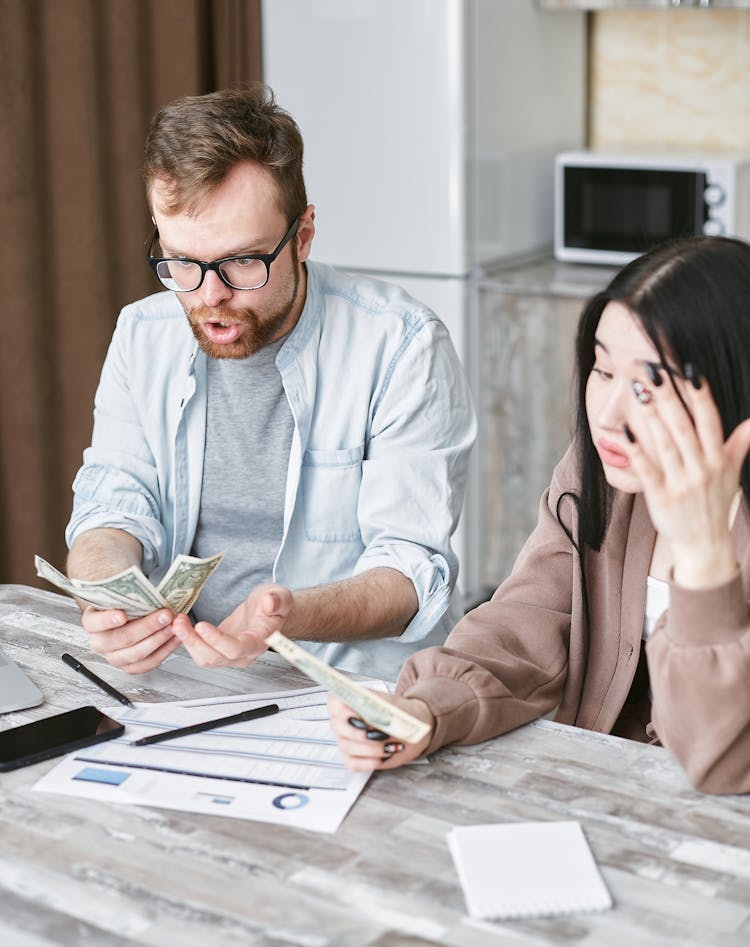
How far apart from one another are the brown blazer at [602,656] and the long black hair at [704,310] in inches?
5.9

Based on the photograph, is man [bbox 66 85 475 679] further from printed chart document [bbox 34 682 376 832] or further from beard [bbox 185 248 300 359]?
printed chart document [bbox 34 682 376 832]

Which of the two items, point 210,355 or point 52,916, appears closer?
point 52,916

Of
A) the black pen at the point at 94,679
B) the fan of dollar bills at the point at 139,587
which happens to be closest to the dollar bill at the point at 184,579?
the fan of dollar bills at the point at 139,587

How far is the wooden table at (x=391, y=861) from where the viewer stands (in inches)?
41.5

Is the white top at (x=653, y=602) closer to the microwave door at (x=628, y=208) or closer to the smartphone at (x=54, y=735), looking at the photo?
the smartphone at (x=54, y=735)

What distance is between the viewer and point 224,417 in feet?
6.60

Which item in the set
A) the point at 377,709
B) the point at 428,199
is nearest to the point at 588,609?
the point at 377,709

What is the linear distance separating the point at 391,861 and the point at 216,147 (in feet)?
3.46

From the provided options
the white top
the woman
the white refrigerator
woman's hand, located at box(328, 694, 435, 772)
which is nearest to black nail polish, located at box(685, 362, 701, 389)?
the woman

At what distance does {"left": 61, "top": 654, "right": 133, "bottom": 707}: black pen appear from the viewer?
150 centimetres

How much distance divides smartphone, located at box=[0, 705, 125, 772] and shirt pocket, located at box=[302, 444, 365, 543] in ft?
1.96

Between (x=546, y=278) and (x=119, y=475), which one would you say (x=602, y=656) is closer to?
(x=119, y=475)

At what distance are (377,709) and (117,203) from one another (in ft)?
7.79

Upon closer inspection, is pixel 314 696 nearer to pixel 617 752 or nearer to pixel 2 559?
pixel 617 752
